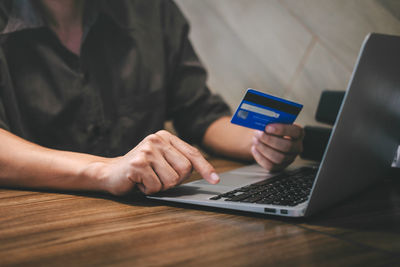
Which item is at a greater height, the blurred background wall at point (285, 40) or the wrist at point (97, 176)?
the blurred background wall at point (285, 40)

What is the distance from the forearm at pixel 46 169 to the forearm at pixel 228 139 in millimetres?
465

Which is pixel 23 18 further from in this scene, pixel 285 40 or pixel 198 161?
pixel 285 40

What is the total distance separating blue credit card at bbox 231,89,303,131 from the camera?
0.59 meters

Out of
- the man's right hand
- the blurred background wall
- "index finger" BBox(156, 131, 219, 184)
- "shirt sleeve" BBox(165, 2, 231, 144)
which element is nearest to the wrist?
the man's right hand

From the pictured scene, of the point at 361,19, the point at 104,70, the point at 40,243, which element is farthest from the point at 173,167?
the point at 361,19

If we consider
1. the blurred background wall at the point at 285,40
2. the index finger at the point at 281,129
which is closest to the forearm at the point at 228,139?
the index finger at the point at 281,129

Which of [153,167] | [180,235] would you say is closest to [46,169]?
[153,167]

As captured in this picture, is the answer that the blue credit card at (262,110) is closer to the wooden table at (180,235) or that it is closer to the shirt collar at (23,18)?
the wooden table at (180,235)

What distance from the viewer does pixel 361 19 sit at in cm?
109

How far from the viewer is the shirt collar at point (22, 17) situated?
0.89 m

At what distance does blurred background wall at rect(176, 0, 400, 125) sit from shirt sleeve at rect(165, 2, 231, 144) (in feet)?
0.78

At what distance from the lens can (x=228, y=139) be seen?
107 cm

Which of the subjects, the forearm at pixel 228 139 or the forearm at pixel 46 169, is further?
the forearm at pixel 228 139

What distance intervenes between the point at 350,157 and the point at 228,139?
1.90 ft
